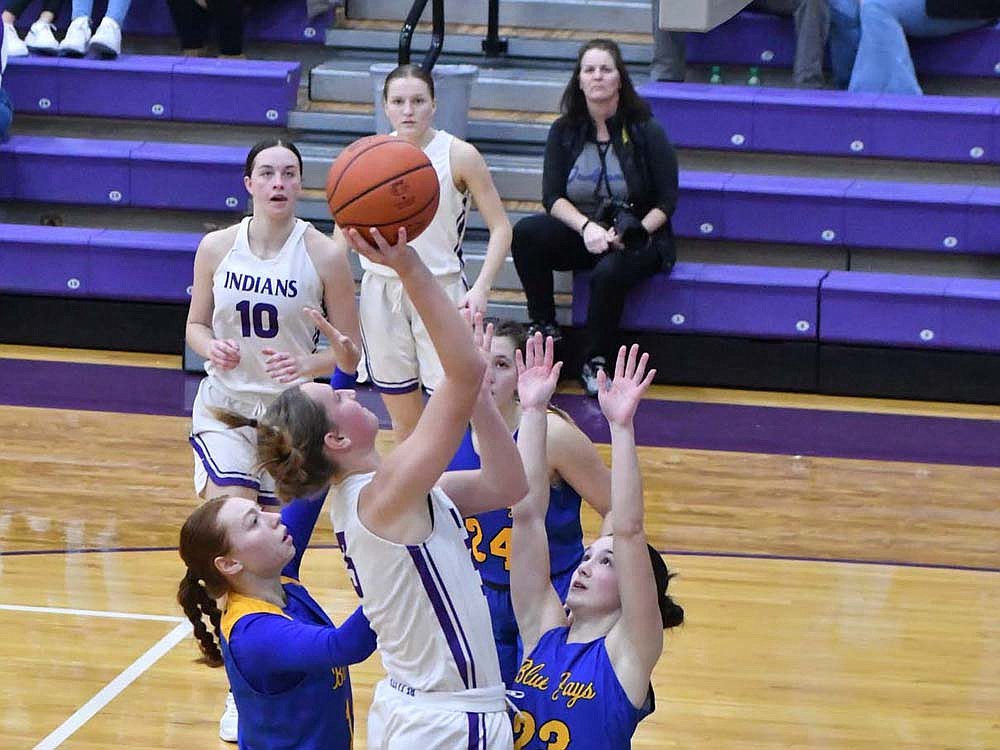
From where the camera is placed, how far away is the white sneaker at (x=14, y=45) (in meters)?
9.42

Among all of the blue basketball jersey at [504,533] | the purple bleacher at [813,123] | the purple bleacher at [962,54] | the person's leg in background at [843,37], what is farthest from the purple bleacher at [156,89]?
the blue basketball jersey at [504,533]

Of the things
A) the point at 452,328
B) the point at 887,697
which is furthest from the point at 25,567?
the point at 452,328

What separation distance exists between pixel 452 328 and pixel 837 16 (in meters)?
6.98

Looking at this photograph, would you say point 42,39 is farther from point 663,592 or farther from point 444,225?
point 663,592

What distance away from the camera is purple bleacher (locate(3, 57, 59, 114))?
935cm

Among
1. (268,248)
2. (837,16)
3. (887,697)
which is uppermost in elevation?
(837,16)

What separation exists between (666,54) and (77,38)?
333 cm

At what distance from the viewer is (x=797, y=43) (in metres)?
9.01

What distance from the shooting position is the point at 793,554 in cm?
598

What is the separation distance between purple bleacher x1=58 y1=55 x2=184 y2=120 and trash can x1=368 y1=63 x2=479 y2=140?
1.33 m

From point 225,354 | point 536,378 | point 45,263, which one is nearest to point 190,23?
point 45,263

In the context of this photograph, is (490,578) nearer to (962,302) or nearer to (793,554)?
(793,554)

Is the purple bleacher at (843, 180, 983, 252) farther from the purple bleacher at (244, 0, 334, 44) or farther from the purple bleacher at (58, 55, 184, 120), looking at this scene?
the purple bleacher at (58, 55, 184, 120)

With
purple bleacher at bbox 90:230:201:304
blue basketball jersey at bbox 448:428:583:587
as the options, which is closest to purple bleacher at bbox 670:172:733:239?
purple bleacher at bbox 90:230:201:304
